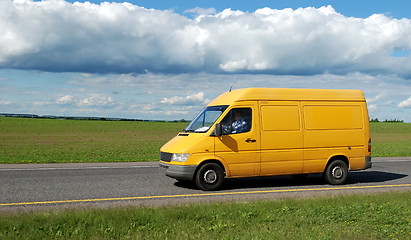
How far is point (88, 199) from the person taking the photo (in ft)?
28.5

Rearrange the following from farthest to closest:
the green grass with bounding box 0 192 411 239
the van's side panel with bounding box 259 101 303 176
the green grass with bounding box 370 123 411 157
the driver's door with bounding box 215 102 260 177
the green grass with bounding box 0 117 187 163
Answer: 1. the green grass with bounding box 370 123 411 157
2. the green grass with bounding box 0 117 187 163
3. the van's side panel with bounding box 259 101 303 176
4. the driver's door with bounding box 215 102 260 177
5. the green grass with bounding box 0 192 411 239

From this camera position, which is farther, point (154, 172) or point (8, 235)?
point (154, 172)

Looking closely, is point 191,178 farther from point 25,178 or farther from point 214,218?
point 25,178

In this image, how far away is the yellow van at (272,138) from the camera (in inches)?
384

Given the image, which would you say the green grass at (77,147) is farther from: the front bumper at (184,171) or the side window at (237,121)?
the side window at (237,121)

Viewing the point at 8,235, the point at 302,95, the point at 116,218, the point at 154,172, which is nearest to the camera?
the point at 8,235

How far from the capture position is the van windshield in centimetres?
1003

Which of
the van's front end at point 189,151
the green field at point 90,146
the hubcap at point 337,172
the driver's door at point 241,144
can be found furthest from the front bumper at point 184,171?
the green field at point 90,146

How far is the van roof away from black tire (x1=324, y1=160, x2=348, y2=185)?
5.41 feet

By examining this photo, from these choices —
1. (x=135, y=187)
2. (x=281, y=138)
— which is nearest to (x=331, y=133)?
(x=281, y=138)

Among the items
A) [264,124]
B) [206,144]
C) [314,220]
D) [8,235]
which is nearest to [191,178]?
[206,144]

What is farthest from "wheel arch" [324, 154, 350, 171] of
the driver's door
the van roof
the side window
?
the side window

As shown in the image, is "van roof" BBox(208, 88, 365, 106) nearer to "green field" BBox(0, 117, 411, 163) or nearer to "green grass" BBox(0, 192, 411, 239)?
"green grass" BBox(0, 192, 411, 239)

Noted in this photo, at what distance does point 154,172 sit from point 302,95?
495 centimetres
